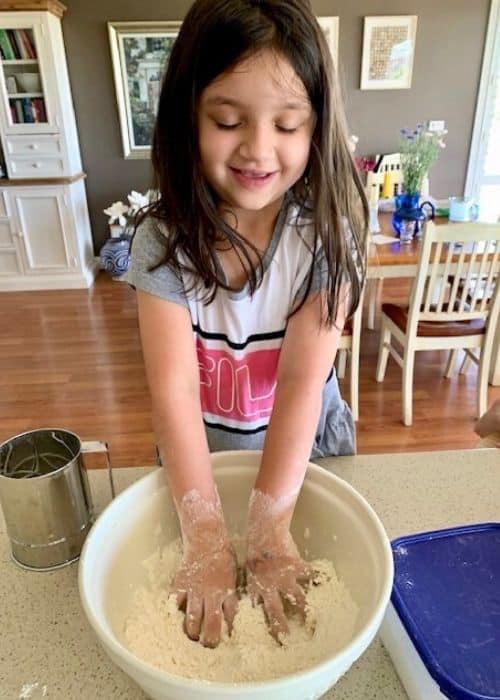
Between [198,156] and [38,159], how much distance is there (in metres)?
3.76

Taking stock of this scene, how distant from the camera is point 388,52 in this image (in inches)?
165

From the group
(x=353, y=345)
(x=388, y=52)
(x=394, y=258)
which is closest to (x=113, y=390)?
(x=353, y=345)

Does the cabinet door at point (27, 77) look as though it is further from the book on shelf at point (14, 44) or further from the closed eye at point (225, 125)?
the closed eye at point (225, 125)

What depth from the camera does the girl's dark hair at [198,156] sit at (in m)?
0.60

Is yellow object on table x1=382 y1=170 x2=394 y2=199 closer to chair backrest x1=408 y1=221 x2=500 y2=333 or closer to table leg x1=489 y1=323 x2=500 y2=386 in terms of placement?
chair backrest x1=408 y1=221 x2=500 y2=333

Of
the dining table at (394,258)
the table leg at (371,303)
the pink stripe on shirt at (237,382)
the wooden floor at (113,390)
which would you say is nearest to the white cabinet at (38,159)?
the wooden floor at (113,390)

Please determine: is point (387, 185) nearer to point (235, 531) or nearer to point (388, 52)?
point (388, 52)

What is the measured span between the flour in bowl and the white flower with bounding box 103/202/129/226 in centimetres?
396

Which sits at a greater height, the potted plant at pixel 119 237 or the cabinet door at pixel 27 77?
the cabinet door at pixel 27 77

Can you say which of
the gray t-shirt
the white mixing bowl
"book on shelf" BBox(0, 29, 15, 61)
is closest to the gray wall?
"book on shelf" BBox(0, 29, 15, 61)

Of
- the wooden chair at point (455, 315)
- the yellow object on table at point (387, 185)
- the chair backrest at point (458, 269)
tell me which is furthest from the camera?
the yellow object on table at point (387, 185)

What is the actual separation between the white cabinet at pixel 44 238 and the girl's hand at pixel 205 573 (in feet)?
12.3

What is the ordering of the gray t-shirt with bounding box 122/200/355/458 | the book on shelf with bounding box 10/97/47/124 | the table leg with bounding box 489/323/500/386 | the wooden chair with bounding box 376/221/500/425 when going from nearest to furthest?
the gray t-shirt with bounding box 122/200/355/458 < the wooden chair with bounding box 376/221/500/425 < the table leg with bounding box 489/323/500/386 < the book on shelf with bounding box 10/97/47/124

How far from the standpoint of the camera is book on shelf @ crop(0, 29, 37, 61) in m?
3.74
